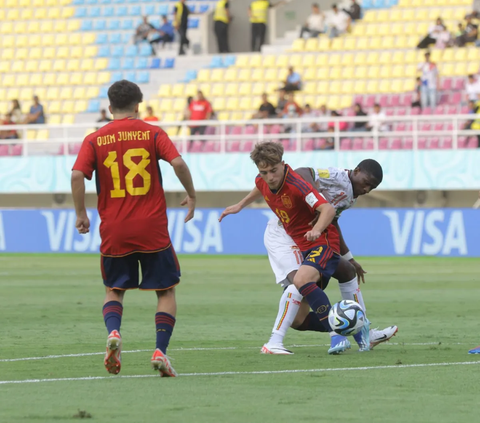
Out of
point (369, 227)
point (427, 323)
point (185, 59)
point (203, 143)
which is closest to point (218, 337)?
point (427, 323)

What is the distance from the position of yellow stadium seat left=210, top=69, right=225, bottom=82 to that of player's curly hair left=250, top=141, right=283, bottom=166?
23.2m

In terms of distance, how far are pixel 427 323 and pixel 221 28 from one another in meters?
22.6

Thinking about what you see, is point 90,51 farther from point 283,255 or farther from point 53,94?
point 283,255

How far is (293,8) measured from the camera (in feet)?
108

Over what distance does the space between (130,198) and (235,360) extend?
1.72 meters

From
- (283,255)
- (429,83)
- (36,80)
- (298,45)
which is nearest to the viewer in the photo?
(283,255)

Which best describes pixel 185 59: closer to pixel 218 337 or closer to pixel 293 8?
pixel 293 8

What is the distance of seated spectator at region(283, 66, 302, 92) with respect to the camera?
93.6 feet

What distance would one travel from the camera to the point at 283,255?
353 inches

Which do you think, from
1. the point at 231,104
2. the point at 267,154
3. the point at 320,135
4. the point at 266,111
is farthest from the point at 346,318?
the point at 231,104

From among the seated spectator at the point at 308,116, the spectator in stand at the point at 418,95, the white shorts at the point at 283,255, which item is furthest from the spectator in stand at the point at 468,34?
the white shorts at the point at 283,255

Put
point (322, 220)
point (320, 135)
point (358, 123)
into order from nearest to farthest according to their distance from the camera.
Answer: point (322, 220) → point (320, 135) → point (358, 123)

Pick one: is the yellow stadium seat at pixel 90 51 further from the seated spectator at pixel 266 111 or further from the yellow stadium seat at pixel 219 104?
the seated spectator at pixel 266 111

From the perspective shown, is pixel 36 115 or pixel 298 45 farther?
pixel 298 45
